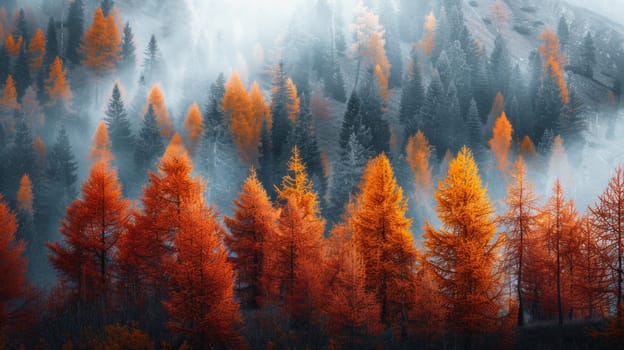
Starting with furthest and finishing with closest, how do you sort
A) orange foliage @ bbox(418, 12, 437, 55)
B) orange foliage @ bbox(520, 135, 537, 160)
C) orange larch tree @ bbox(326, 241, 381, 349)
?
1. orange foliage @ bbox(418, 12, 437, 55)
2. orange foliage @ bbox(520, 135, 537, 160)
3. orange larch tree @ bbox(326, 241, 381, 349)

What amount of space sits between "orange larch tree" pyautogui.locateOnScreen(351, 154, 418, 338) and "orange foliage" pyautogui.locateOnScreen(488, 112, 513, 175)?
39.6m

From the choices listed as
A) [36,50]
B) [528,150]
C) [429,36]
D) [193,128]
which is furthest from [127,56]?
[528,150]

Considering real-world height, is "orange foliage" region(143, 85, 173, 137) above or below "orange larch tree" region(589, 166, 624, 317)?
above

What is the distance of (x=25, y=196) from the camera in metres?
49.1

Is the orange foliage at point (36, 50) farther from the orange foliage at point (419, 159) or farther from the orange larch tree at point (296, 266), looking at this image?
the orange larch tree at point (296, 266)

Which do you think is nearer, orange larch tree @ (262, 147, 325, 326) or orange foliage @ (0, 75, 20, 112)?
orange larch tree @ (262, 147, 325, 326)

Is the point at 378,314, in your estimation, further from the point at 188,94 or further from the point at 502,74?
the point at 502,74

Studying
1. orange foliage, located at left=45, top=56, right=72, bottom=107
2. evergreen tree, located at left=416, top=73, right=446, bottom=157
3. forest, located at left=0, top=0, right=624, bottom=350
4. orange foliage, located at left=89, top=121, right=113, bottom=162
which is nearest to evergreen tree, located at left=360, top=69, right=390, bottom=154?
forest, located at left=0, top=0, right=624, bottom=350

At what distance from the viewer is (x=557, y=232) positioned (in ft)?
74.4

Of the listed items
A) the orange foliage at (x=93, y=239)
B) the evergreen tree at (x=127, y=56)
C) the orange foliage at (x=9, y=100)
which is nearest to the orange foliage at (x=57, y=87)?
the orange foliage at (x=9, y=100)

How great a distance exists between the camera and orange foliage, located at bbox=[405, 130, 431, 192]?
52.5m

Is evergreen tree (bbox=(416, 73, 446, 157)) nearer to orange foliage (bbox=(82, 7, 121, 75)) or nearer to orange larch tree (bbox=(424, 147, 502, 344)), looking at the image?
orange larch tree (bbox=(424, 147, 502, 344))

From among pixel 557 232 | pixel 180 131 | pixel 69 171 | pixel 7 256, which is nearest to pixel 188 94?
pixel 180 131

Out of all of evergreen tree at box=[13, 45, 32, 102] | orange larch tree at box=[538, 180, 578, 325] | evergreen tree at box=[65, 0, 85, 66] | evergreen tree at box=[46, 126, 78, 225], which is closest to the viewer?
orange larch tree at box=[538, 180, 578, 325]
